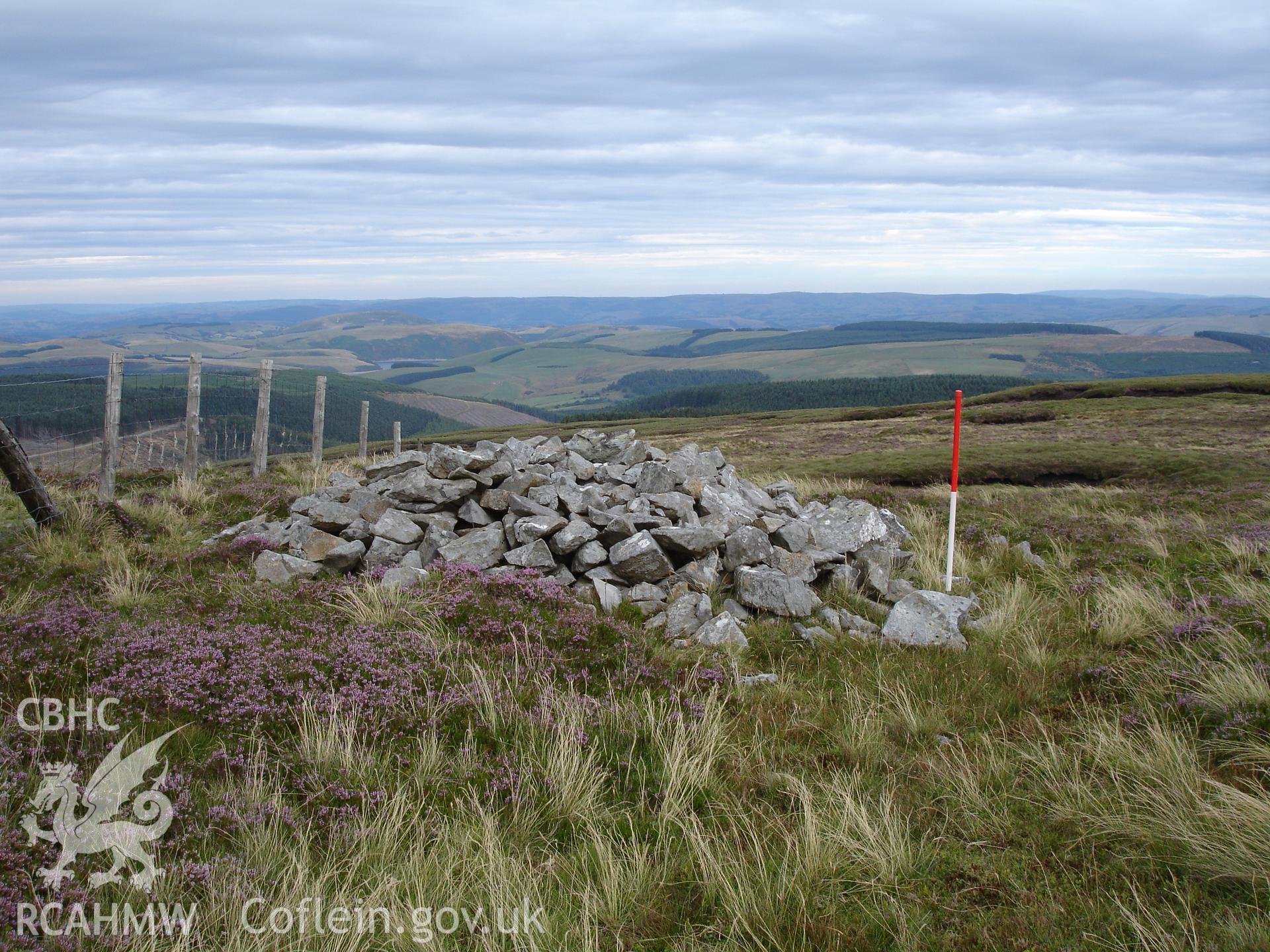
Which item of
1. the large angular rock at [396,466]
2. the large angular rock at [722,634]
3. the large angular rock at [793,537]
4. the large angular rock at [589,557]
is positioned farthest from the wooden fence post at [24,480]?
the large angular rock at [793,537]

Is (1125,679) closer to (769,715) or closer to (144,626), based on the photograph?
(769,715)

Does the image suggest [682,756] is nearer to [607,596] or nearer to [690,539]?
[607,596]

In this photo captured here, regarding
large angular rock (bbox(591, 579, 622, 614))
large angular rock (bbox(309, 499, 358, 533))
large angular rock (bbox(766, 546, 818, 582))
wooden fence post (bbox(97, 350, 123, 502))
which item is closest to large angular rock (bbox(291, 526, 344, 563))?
large angular rock (bbox(309, 499, 358, 533))

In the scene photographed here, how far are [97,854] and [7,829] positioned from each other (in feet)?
1.79

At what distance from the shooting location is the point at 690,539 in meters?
10.7

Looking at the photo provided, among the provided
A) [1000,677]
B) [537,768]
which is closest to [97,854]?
[537,768]

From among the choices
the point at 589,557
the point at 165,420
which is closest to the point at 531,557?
the point at 589,557

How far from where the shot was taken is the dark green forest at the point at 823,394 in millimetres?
148375

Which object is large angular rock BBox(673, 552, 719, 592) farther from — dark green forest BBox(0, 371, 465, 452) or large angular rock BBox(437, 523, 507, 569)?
dark green forest BBox(0, 371, 465, 452)

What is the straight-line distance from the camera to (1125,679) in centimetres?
702

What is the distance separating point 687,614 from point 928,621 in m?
2.90

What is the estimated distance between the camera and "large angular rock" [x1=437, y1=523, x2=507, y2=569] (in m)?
10.7

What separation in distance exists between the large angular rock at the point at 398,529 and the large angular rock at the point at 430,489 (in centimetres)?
62

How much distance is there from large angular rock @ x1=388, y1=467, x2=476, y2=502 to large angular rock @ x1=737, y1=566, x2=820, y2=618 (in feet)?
16.1
